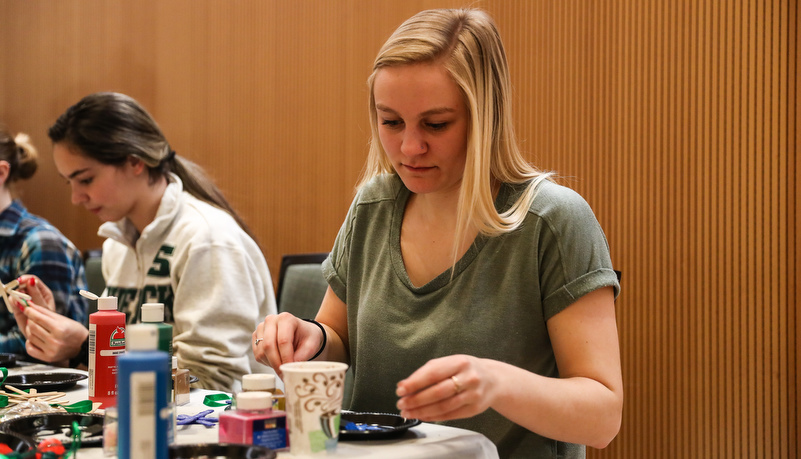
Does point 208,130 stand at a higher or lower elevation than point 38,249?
higher

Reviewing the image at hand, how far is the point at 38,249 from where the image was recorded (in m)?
2.48

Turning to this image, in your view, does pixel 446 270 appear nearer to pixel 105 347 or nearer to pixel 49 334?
pixel 105 347

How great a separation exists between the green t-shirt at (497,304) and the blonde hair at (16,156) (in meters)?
1.90

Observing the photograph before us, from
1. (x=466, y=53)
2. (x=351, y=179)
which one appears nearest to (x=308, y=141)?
(x=351, y=179)

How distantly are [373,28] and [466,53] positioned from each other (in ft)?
6.50

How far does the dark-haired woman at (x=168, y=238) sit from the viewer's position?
1898 millimetres

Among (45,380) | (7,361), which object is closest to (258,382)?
(45,380)

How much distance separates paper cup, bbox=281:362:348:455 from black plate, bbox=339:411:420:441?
0.06m

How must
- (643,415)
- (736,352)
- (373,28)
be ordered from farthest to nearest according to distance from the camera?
(373,28) → (643,415) → (736,352)

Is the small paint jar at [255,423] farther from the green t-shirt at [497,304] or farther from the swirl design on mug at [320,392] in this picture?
the green t-shirt at [497,304]

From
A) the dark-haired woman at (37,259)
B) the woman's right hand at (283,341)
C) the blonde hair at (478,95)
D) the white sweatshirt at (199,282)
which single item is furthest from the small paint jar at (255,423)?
the dark-haired woman at (37,259)

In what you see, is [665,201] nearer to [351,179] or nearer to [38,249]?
[351,179]

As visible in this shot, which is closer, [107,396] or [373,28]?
[107,396]

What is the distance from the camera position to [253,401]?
0.92 meters
